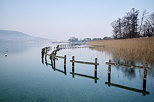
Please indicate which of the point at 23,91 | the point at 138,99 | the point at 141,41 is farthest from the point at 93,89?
the point at 141,41

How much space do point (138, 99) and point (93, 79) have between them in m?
4.21

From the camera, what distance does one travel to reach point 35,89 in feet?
27.1

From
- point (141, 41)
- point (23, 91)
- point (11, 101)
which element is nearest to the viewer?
point (11, 101)

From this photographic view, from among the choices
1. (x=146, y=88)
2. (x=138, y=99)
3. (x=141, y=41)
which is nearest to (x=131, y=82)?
(x=146, y=88)

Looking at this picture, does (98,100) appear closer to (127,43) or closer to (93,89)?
(93,89)

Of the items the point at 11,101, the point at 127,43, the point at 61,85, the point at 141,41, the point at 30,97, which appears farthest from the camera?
the point at 127,43

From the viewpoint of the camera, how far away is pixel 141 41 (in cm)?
2033

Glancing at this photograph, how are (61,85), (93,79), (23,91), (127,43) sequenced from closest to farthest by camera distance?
(23,91)
(61,85)
(93,79)
(127,43)

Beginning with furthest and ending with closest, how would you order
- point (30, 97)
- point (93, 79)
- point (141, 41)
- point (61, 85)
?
point (141, 41) → point (93, 79) → point (61, 85) → point (30, 97)

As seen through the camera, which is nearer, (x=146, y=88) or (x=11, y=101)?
(x=11, y=101)

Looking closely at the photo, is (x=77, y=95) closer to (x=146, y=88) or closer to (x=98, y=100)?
(x=98, y=100)

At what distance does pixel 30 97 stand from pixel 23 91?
49.6 inches

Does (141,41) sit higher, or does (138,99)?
(141,41)

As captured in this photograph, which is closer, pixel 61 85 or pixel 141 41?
pixel 61 85
